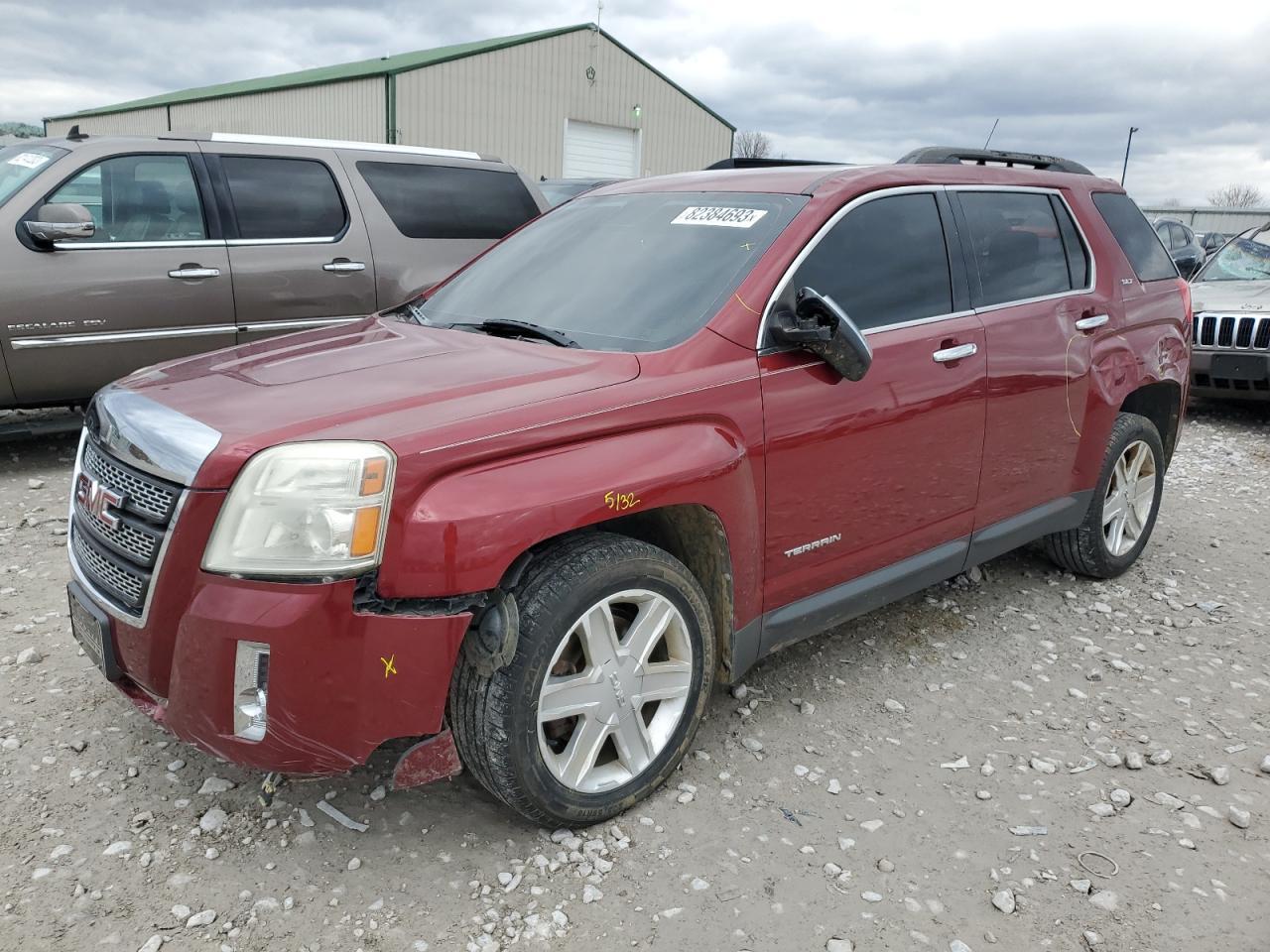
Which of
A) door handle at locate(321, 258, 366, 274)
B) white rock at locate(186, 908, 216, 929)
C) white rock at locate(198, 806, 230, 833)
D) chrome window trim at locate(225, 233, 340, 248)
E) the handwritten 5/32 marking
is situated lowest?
white rock at locate(186, 908, 216, 929)

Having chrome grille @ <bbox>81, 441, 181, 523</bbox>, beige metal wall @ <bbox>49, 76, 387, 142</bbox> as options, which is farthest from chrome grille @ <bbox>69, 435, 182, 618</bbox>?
beige metal wall @ <bbox>49, 76, 387, 142</bbox>

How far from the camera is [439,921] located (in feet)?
7.82

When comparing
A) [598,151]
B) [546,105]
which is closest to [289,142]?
[546,105]

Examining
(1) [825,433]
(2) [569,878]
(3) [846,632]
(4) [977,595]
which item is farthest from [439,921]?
(4) [977,595]

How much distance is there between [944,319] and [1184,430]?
6228mm

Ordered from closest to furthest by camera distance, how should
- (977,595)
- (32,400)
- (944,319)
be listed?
(944,319), (977,595), (32,400)

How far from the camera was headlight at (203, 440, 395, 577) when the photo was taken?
223 cm

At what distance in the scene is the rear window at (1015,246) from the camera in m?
3.74

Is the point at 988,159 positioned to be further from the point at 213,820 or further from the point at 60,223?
the point at 60,223

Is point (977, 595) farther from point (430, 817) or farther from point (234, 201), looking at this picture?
point (234, 201)

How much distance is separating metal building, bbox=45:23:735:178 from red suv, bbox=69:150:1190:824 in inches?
822

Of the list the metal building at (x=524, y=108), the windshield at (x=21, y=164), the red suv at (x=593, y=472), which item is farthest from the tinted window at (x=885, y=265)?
the metal building at (x=524, y=108)

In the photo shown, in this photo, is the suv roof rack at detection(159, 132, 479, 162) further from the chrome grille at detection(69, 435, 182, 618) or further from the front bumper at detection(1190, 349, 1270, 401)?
the front bumper at detection(1190, 349, 1270, 401)

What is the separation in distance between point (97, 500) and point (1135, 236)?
14.2 feet
